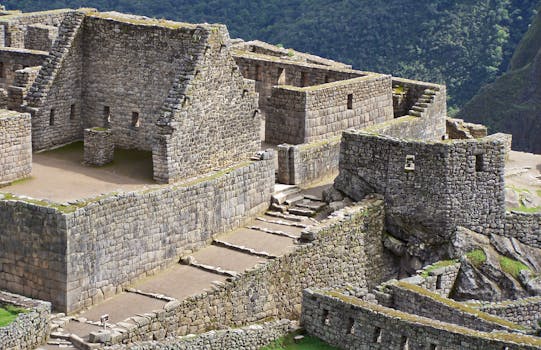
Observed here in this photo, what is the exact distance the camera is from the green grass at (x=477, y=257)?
147 ft

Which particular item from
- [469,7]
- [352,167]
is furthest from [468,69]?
[352,167]

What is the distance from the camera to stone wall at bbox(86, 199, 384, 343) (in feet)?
128

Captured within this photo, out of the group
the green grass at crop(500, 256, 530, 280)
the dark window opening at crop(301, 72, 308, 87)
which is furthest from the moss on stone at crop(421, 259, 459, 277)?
the dark window opening at crop(301, 72, 308, 87)

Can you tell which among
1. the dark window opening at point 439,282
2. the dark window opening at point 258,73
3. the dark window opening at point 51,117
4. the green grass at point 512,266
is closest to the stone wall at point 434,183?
the green grass at point 512,266

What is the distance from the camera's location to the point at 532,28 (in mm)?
107812

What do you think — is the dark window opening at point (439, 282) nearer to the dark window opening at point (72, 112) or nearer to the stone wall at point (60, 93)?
the stone wall at point (60, 93)

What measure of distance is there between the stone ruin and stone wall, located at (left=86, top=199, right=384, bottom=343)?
45mm

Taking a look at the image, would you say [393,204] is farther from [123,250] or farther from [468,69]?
[468,69]

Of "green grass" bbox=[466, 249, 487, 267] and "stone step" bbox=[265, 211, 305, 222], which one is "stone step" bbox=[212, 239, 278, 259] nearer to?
"stone step" bbox=[265, 211, 305, 222]

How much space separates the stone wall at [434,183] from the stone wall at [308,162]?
1761 mm

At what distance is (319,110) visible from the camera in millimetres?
48750

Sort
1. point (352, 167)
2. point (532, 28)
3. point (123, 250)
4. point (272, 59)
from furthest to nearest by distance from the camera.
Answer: point (532, 28)
point (272, 59)
point (352, 167)
point (123, 250)

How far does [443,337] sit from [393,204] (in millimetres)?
7011

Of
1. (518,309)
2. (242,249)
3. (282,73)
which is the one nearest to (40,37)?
(282,73)
